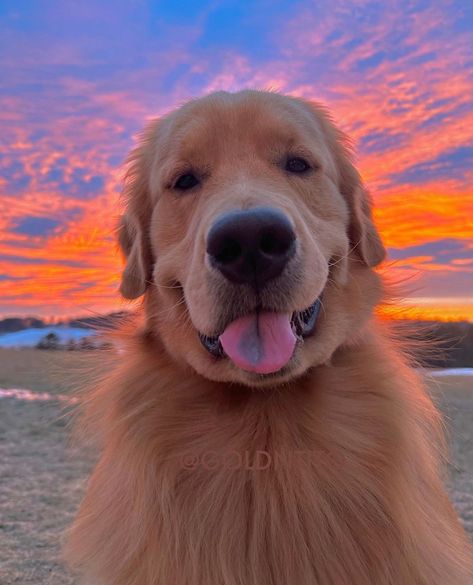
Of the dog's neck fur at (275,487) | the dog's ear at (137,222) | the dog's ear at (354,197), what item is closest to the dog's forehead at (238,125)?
the dog's ear at (354,197)

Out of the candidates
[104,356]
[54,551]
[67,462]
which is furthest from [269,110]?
[67,462]

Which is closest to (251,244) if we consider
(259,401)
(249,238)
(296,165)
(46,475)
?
(249,238)

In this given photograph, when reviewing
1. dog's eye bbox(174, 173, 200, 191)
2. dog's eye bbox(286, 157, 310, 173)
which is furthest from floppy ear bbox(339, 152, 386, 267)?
dog's eye bbox(174, 173, 200, 191)

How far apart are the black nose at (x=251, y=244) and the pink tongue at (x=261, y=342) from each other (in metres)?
0.18

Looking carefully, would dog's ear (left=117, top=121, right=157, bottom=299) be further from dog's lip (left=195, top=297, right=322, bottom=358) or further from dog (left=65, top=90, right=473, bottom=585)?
dog's lip (left=195, top=297, right=322, bottom=358)

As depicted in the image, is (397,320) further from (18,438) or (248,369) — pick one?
(18,438)

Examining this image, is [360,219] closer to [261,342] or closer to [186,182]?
[186,182]

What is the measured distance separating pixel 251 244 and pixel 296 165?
3.24ft

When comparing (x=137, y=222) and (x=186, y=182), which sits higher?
(x=186, y=182)

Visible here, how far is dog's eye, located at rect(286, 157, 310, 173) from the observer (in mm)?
3281

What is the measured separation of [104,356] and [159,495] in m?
1.20

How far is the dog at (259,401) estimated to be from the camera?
2.66 m

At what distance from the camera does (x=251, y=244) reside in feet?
8.07

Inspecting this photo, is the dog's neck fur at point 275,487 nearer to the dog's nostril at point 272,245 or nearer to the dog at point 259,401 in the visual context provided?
the dog at point 259,401
